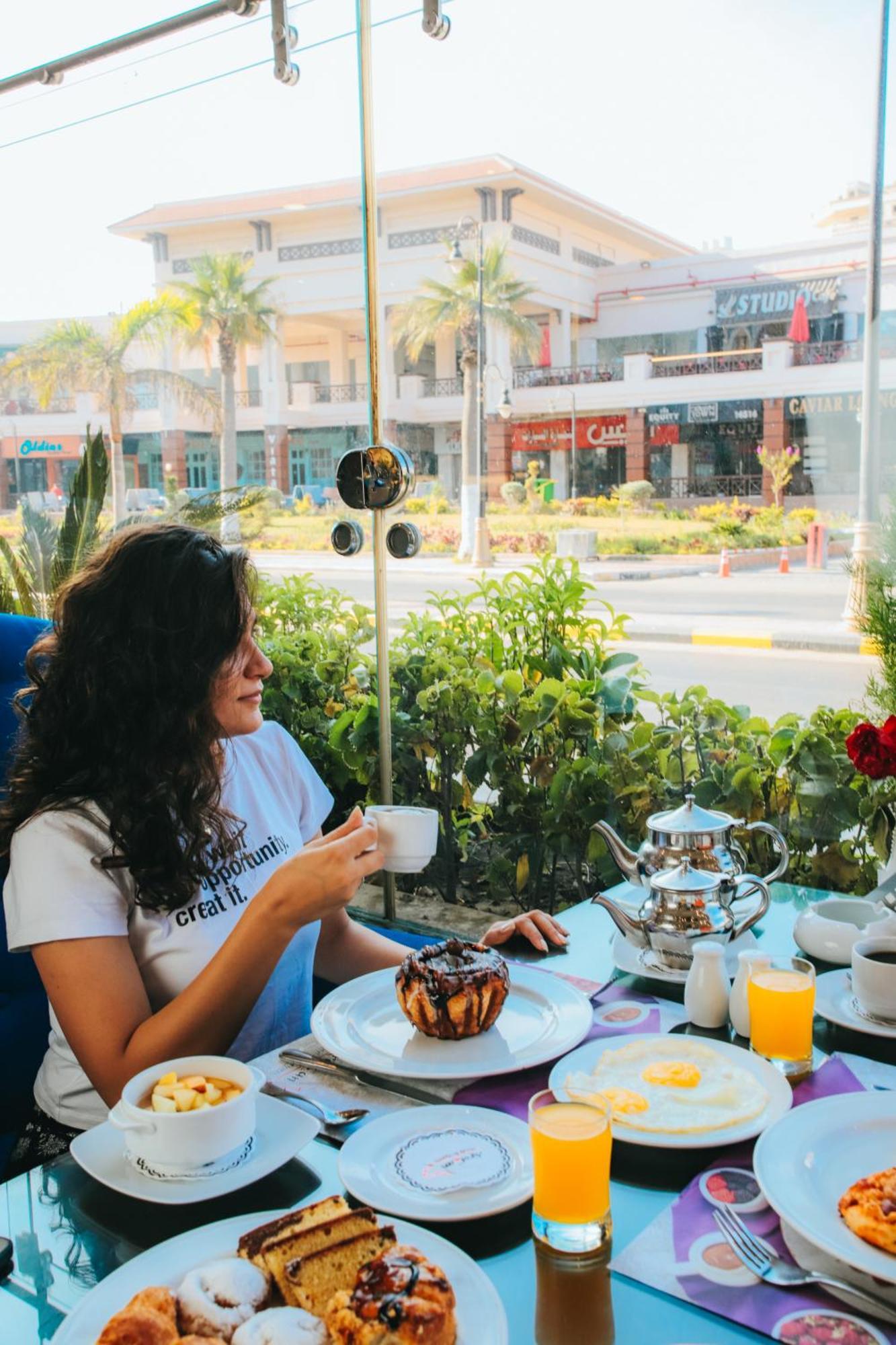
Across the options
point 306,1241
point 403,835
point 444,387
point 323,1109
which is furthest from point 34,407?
point 306,1241

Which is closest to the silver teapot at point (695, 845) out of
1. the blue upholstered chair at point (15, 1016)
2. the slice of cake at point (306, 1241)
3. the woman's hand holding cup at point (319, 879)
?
the woman's hand holding cup at point (319, 879)

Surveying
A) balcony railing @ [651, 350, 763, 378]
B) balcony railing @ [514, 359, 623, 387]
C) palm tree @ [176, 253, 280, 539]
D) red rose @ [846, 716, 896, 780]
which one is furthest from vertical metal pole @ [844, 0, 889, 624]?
palm tree @ [176, 253, 280, 539]

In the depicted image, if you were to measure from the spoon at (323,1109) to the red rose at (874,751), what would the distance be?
721 millimetres

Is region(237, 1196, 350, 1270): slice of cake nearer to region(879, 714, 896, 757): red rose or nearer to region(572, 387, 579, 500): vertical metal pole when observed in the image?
region(879, 714, 896, 757): red rose

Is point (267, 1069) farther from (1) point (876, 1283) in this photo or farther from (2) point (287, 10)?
(2) point (287, 10)

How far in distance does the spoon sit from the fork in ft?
1.10

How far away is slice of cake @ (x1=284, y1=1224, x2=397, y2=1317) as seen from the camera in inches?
27.8

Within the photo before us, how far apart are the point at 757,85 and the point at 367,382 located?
1180mm

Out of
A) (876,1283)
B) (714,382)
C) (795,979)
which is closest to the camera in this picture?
(876,1283)

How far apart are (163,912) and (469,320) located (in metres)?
2.12

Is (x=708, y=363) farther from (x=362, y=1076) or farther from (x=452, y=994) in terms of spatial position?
(x=362, y=1076)

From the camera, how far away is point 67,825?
1209 millimetres

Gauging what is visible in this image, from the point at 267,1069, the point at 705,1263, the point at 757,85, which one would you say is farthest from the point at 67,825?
the point at 757,85

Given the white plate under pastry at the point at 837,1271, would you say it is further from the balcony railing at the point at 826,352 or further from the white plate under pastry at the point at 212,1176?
the balcony railing at the point at 826,352
